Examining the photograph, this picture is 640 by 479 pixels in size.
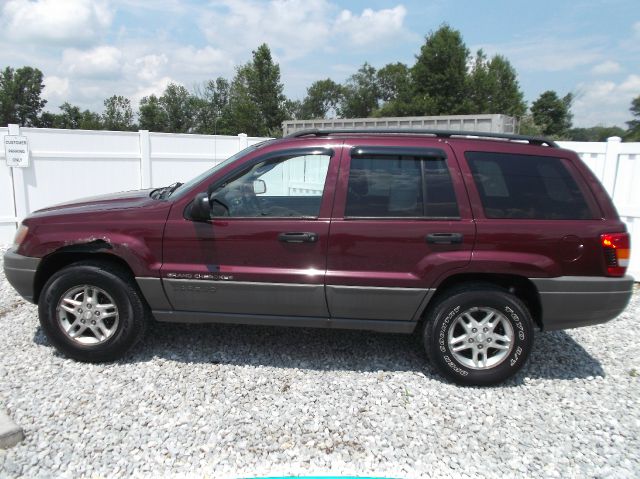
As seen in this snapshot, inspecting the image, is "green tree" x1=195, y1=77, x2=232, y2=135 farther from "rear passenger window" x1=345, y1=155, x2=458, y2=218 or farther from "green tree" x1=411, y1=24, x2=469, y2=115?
"rear passenger window" x1=345, y1=155, x2=458, y2=218

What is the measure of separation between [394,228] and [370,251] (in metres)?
0.24

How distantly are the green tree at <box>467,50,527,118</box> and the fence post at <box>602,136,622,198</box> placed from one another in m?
38.7

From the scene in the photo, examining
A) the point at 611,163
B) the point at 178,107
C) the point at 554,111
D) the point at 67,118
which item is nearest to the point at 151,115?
the point at 178,107

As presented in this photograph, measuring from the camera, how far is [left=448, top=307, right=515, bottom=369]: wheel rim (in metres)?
3.60

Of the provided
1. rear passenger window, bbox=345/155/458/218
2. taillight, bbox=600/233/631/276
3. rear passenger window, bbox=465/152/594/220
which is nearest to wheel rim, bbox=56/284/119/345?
rear passenger window, bbox=345/155/458/218

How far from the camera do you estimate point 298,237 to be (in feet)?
11.6

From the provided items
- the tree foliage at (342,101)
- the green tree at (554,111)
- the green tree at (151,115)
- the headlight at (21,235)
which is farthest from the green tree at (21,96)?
the headlight at (21,235)

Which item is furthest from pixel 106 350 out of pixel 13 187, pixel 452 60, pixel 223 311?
pixel 452 60

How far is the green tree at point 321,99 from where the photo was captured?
252 ft

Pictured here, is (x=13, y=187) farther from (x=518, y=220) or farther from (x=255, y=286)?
(x=518, y=220)

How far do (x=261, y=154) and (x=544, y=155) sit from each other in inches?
84.3

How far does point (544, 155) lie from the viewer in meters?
3.62

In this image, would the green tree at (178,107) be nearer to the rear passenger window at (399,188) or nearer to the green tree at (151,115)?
the green tree at (151,115)

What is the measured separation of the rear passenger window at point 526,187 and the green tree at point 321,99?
247ft
